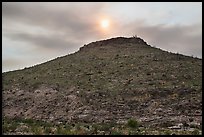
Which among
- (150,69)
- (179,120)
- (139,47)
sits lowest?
(179,120)

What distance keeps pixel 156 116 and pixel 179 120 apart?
2328mm

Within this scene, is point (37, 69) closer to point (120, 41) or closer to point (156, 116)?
point (120, 41)

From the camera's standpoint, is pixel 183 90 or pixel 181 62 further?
pixel 181 62

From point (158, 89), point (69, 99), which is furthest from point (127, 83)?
point (69, 99)

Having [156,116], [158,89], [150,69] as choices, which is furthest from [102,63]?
[156,116]

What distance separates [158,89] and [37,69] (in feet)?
77.2

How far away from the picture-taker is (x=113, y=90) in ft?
118

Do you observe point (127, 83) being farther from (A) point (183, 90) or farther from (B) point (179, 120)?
(B) point (179, 120)

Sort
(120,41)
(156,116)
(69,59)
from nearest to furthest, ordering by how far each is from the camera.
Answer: (156,116)
(69,59)
(120,41)

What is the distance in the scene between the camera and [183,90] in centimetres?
3388

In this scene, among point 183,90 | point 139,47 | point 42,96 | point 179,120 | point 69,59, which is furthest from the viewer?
point 139,47

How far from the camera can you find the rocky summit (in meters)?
27.7

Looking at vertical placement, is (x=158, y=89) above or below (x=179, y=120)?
above

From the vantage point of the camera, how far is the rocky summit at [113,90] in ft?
90.9
